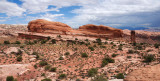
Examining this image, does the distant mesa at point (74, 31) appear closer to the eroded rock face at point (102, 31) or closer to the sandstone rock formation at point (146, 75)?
the eroded rock face at point (102, 31)

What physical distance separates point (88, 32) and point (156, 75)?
26216mm

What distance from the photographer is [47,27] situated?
31562 millimetres

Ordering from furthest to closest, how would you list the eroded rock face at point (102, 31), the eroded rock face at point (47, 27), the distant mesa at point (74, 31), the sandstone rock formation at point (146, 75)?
the eroded rock face at point (47, 27), the distant mesa at point (74, 31), the eroded rock face at point (102, 31), the sandstone rock formation at point (146, 75)

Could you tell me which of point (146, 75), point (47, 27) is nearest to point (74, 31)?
point (47, 27)

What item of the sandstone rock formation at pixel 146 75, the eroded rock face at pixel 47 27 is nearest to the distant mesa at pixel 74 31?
the eroded rock face at pixel 47 27

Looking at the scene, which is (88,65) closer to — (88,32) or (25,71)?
(25,71)

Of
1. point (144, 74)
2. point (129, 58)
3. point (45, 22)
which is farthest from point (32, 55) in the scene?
point (45, 22)

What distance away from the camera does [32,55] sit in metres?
16.6

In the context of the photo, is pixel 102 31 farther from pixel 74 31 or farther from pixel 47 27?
pixel 47 27

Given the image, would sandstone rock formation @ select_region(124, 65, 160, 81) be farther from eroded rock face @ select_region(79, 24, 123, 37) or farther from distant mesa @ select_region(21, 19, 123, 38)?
eroded rock face @ select_region(79, 24, 123, 37)

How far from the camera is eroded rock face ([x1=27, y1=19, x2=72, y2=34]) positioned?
3141 centimetres

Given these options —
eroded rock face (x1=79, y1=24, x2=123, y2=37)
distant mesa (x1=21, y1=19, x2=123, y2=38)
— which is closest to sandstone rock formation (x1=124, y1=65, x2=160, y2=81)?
distant mesa (x1=21, y1=19, x2=123, y2=38)

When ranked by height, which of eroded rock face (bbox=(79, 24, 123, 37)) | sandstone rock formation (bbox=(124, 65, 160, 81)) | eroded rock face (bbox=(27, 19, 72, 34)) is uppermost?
eroded rock face (bbox=(27, 19, 72, 34))

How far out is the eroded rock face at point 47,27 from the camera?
3141 cm
